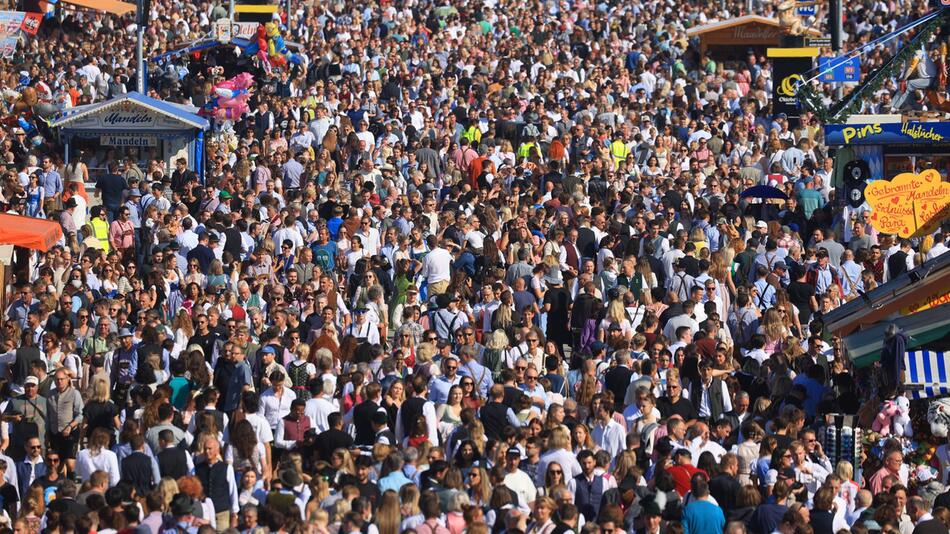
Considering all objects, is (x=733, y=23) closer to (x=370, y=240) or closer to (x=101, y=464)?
(x=370, y=240)

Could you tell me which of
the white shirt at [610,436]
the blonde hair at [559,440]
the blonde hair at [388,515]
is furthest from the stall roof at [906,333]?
the blonde hair at [388,515]

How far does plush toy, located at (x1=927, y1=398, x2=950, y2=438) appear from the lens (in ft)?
55.3

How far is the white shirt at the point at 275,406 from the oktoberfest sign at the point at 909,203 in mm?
6207

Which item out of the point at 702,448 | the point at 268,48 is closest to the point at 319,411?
the point at 702,448

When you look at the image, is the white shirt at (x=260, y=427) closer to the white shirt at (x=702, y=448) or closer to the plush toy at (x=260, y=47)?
the white shirt at (x=702, y=448)

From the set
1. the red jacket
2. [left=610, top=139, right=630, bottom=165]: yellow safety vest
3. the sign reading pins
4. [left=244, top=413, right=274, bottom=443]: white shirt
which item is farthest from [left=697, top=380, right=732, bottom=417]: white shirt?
[left=610, top=139, right=630, bottom=165]: yellow safety vest

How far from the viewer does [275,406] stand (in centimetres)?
1700

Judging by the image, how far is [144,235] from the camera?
80.5ft

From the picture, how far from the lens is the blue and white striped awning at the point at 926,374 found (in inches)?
681

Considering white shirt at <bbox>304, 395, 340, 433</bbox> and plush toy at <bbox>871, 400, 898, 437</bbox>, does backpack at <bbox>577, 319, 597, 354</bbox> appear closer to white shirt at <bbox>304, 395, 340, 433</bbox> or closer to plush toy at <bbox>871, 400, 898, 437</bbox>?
plush toy at <bbox>871, 400, 898, 437</bbox>

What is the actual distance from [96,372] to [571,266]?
19.8 ft

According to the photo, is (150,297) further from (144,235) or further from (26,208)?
(26,208)

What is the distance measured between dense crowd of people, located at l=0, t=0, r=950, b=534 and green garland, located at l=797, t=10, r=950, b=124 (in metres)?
0.98

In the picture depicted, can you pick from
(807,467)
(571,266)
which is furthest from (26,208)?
(807,467)
